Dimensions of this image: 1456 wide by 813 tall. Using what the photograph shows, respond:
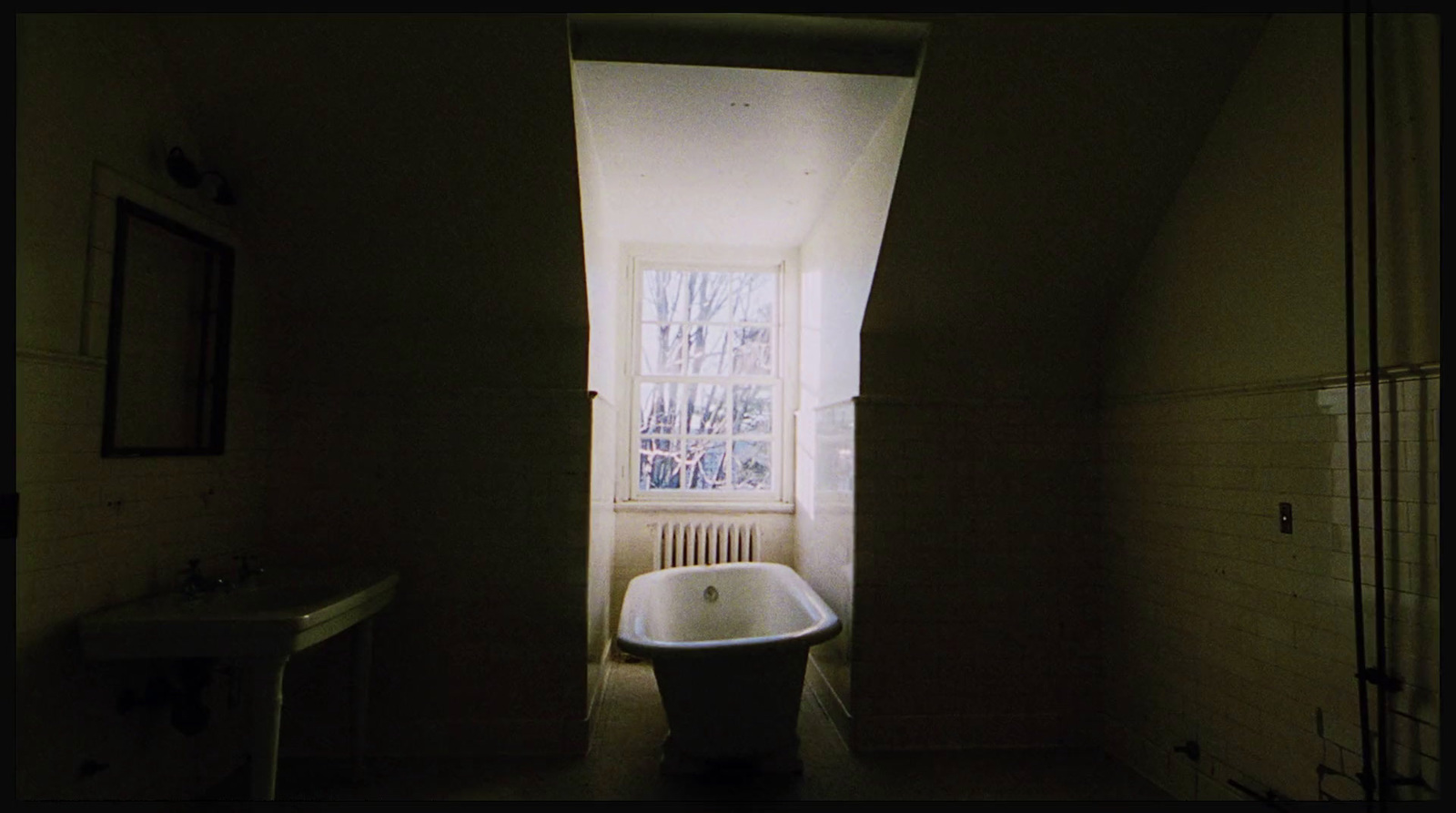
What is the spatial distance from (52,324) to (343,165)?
3.04ft

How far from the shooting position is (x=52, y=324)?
1757mm

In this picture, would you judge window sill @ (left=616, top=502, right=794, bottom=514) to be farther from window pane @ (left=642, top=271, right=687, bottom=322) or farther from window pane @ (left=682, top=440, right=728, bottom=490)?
window pane @ (left=642, top=271, right=687, bottom=322)

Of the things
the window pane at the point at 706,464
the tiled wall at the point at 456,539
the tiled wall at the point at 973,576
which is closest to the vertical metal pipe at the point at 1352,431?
the tiled wall at the point at 973,576

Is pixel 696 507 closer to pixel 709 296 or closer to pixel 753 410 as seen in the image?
pixel 753 410

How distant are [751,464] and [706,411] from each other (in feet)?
1.37

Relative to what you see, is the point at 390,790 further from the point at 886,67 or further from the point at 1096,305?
the point at 1096,305

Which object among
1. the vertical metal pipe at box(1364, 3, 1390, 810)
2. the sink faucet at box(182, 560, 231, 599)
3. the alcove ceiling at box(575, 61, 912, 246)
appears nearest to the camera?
the vertical metal pipe at box(1364, 3, 1390, 810)

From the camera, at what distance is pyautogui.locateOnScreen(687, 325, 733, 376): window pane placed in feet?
13.4

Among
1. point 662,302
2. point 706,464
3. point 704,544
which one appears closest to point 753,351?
point 662,302

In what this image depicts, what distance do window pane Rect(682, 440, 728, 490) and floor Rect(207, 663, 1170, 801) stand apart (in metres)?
1.58

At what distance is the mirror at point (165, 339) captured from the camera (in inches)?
76.9

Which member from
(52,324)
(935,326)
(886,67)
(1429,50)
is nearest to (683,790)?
(935,326)

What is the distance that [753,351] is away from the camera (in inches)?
162

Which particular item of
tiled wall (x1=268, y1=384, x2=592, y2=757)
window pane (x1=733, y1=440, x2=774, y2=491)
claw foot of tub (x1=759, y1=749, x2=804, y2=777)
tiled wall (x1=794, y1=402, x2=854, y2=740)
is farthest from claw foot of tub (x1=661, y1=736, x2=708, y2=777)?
window pane (x1=733, y1=440, x2=774, y2=491)
